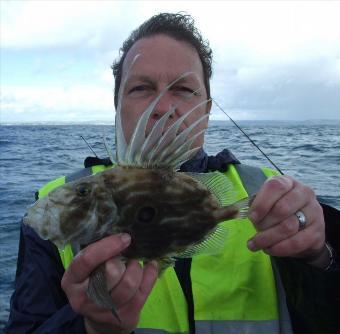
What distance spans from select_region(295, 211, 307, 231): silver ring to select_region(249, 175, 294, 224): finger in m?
0.14

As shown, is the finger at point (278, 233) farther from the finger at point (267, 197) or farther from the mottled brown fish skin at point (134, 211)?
the mottled brown fish skin at point (134, 211)

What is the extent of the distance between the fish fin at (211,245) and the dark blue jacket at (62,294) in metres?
0.65

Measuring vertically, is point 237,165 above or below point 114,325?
above

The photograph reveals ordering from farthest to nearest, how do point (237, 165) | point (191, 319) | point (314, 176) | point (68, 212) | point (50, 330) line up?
point (314, 176) < point (237, 165) < point (191, 319) < point (50, 330) < point (68, 212)

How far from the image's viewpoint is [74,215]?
2.18 metres

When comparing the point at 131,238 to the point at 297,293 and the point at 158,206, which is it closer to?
the point at 158,206

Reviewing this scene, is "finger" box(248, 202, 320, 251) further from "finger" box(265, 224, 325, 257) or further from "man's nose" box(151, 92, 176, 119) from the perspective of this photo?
"man's nose" box(151, 92, 176, 119)

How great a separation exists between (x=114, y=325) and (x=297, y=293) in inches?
50.4

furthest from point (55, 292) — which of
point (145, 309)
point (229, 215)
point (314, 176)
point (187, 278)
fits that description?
point (314, 176)

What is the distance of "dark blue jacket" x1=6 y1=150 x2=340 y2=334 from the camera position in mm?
2791

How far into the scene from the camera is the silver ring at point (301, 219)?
2.33m

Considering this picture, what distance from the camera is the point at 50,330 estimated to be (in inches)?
112

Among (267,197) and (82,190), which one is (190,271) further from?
(82,190)

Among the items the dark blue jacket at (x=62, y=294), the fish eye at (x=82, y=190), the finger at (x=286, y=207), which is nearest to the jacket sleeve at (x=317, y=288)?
the dark blue jacket at (x=62, y=294)
